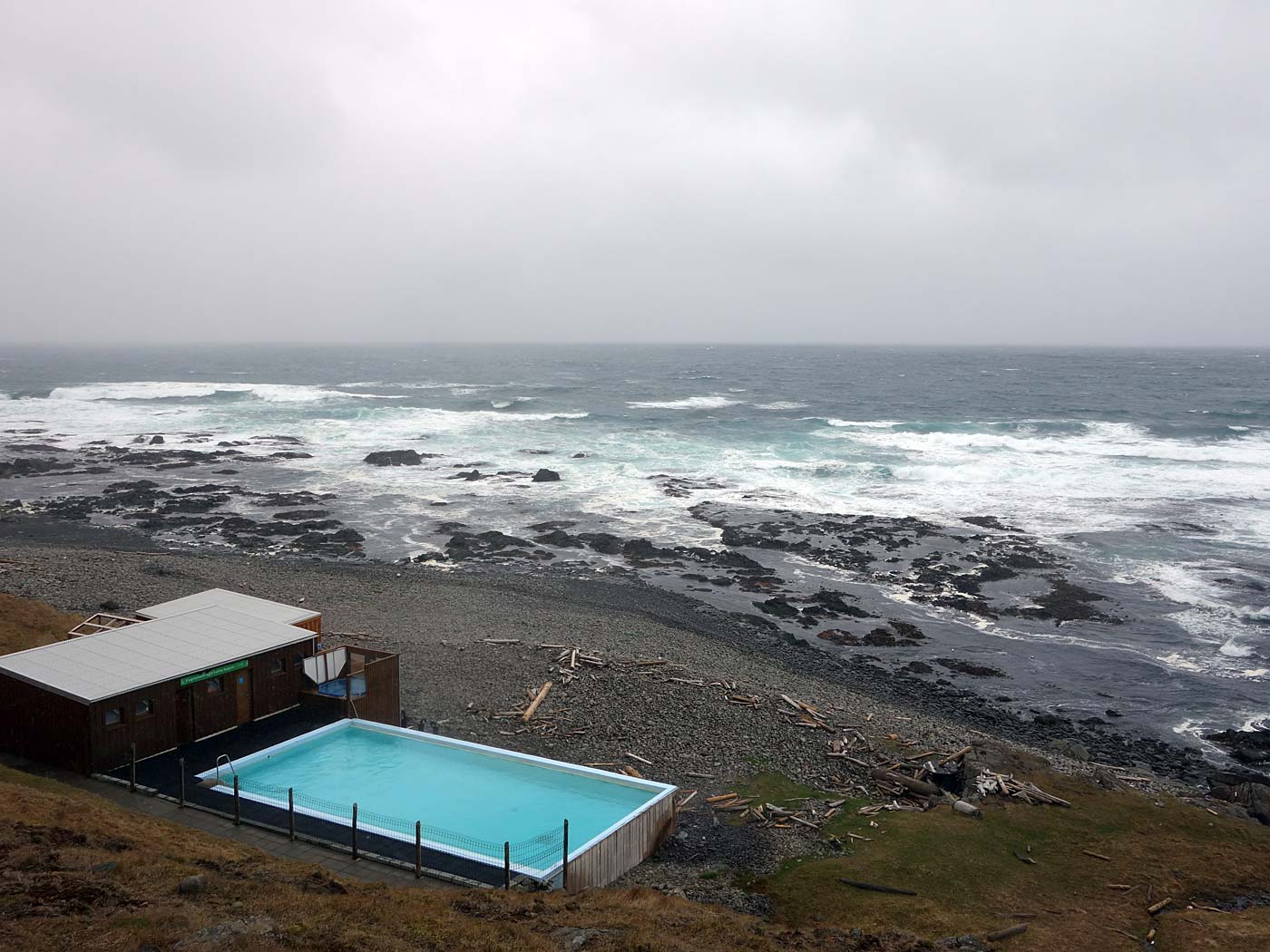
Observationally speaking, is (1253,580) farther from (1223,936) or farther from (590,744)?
(590,744)

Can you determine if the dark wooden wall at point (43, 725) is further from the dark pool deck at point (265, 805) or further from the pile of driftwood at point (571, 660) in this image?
the pile of driftwood at point (571, 660)

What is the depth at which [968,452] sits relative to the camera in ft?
182

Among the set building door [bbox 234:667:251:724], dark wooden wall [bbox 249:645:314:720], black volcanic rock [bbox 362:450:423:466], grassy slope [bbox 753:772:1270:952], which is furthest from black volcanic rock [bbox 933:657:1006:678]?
black volcanic rock [bbox 362:450:423:466]

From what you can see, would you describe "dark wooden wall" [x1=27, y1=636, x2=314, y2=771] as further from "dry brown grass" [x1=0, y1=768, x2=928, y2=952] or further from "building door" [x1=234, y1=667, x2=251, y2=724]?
"dry brown grass" [x1=0, y1=768, x2=928, y2=952]

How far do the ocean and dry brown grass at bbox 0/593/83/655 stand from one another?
13.4m

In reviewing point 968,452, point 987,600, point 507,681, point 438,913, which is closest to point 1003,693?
point 987,600

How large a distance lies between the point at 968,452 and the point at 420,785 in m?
48.5

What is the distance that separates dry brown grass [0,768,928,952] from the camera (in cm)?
820

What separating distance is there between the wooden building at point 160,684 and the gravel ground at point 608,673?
2900 millimetres

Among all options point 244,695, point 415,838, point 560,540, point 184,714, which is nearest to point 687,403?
point 560,540

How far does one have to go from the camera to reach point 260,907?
29.3ft

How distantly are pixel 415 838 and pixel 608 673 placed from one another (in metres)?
8.58

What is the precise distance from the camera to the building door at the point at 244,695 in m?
15.2

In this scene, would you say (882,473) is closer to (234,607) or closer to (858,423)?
(858,423)
